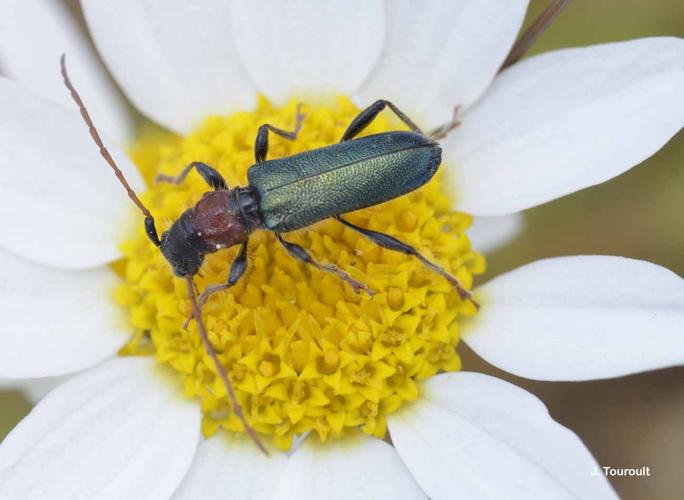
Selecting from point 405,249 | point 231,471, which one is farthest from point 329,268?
point 231,471

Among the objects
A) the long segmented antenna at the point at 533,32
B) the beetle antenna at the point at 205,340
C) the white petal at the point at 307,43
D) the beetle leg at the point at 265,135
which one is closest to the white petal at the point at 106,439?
the beetle antenna at the point at 205,340

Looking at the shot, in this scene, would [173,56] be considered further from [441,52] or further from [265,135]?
[441,52]

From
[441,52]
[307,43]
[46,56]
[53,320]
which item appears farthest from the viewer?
[46,56]

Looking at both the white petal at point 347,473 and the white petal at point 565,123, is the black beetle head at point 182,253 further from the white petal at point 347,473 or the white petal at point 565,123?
the white petal at point 565,123

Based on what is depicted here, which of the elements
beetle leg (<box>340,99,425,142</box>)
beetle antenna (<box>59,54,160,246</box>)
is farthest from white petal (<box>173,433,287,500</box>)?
beetle leg (<box>340,99,425,142</box>)

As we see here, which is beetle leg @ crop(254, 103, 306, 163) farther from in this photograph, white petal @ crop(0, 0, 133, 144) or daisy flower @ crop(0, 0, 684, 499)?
white petal @ crop(0, 0, 133, 144)

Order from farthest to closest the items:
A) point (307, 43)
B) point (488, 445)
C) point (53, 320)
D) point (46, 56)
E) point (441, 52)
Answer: point (46, 56) < point (307, 43) < point (441, 52) < point (53, 320) < point (488, 445)

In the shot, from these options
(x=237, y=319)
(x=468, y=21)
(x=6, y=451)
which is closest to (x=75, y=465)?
(x=6, y=451)
